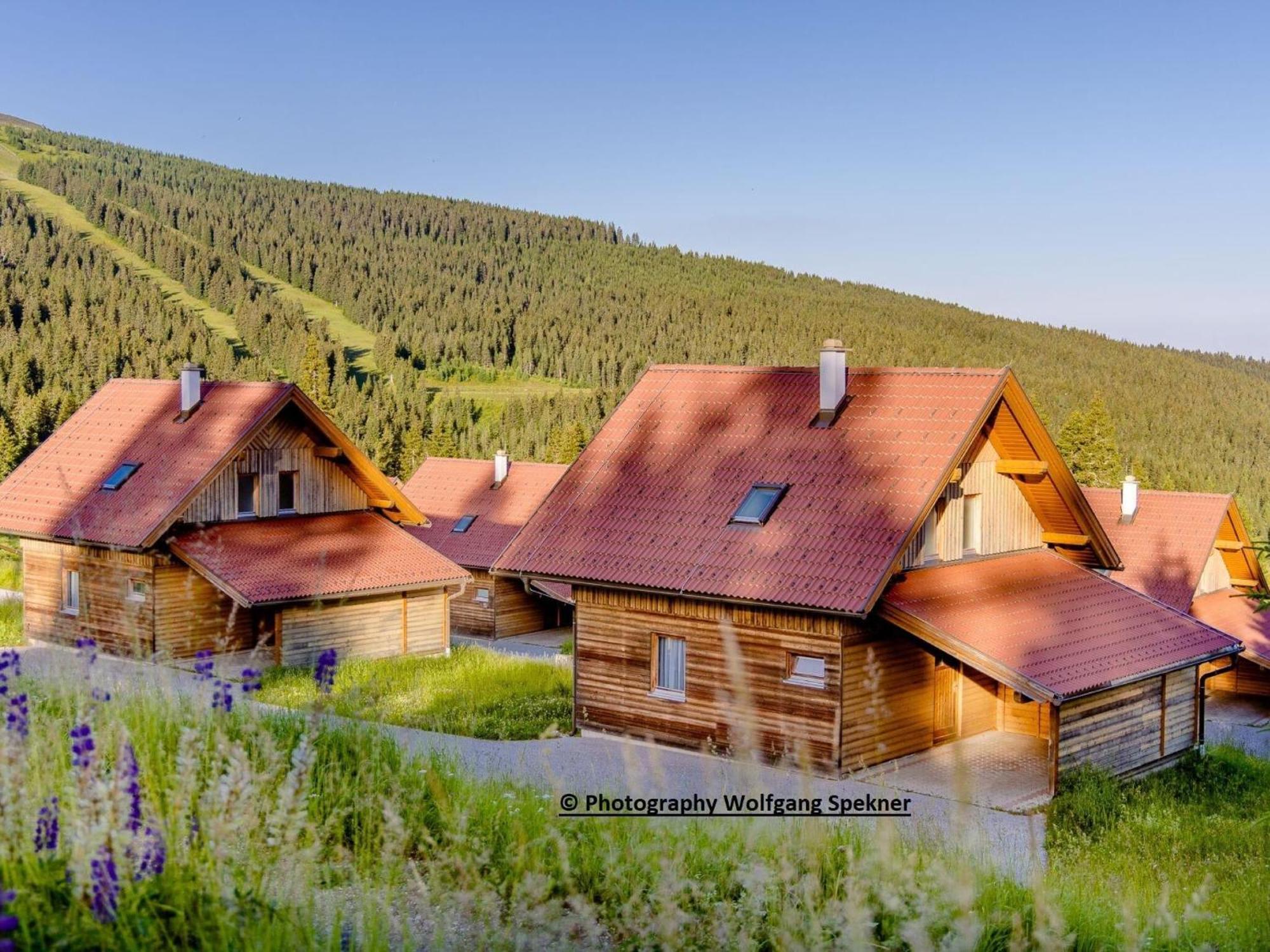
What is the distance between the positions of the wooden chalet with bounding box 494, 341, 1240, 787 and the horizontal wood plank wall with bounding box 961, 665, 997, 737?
5cm

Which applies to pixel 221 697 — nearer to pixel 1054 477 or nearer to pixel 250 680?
pixel 250 680

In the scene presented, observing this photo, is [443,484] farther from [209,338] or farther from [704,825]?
[209,338]

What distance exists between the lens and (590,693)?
19.5 m

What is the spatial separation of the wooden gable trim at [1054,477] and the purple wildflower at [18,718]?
1566cm

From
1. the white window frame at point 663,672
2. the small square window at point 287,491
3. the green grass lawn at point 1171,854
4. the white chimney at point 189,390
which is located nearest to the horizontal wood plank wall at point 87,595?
the small square window at point 287,491

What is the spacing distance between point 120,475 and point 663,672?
1504 cm

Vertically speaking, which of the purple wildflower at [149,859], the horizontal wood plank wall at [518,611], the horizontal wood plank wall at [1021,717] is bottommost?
the horizontal wood plank wall at [518,611]

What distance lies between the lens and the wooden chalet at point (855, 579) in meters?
17.1

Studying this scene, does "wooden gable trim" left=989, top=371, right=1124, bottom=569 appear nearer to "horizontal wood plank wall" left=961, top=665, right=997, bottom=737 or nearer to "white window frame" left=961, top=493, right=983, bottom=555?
"white window frame" left=961, top=493, right=983, bottom=555

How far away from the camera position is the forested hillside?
367ft

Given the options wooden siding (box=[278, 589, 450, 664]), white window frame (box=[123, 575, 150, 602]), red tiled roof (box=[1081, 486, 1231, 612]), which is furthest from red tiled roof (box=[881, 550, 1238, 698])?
white window frame (box=[123, 575, 150, 602])

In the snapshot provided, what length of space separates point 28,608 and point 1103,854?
2459cm

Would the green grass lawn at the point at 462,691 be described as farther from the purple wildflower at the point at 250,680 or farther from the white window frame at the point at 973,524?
the purple wildflower at the point at 250,680

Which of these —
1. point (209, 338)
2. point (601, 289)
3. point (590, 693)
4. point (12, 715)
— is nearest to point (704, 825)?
point (12, 715)
